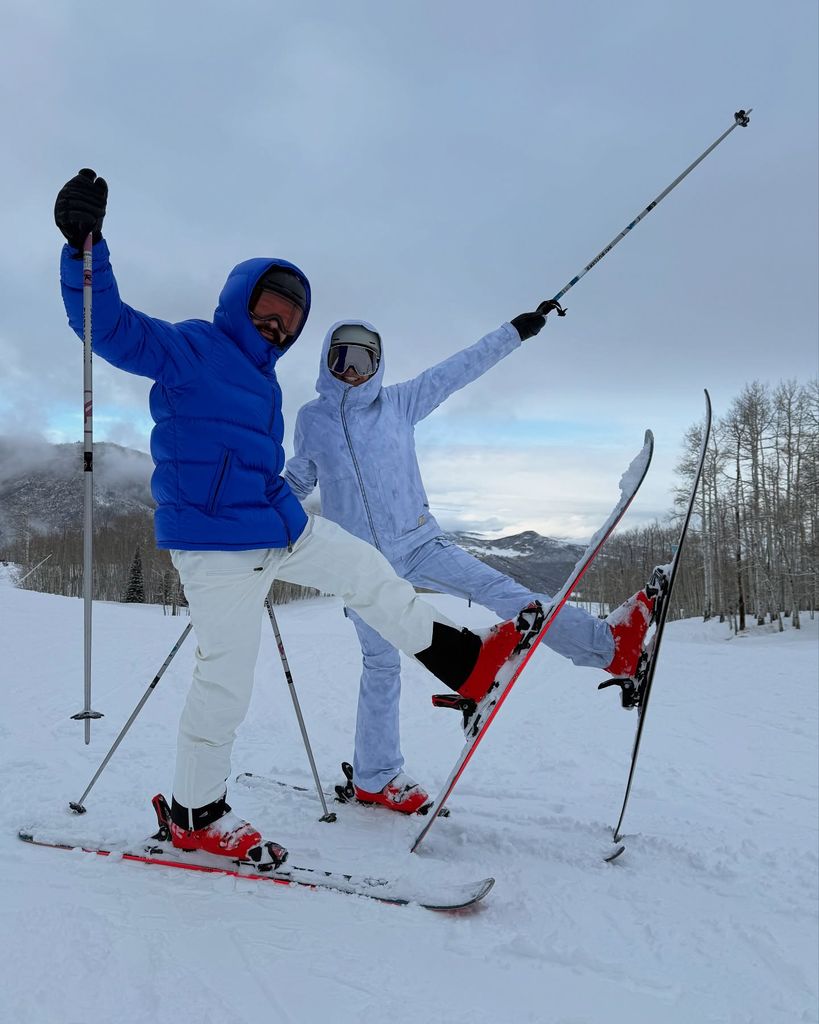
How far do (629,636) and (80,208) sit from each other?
296 centimetres

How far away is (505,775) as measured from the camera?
169 inches

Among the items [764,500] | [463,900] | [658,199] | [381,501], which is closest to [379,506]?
[381,501]

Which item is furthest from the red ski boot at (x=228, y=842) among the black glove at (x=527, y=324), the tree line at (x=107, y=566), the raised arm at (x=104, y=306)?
the tree line at (x=107, y=566)

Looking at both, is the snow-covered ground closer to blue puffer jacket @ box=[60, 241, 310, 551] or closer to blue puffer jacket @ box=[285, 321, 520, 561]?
blue puffer jacket @ box=[60, 241, 310, 551]

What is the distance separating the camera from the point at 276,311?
258cm

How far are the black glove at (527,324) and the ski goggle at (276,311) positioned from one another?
153 centimetres

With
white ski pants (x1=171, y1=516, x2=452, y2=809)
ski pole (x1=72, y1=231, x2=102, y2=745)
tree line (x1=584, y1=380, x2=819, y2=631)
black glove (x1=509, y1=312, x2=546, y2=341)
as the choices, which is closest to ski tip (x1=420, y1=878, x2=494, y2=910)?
white ski pants (x1=171, y1=516, x2=452, y2=809)

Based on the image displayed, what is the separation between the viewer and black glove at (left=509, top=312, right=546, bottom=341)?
365 centimetres

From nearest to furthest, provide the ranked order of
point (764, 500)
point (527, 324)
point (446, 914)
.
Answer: point (446, 914), point (527, 324), point (764, 500)

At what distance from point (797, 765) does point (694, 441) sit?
2621 cm

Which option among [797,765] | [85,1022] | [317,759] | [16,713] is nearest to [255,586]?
[85,1022]

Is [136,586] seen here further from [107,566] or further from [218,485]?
[218,485]

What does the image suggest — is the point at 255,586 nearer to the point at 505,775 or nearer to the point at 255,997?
the point at 255,997

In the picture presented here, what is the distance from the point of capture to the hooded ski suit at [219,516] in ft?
7.63
